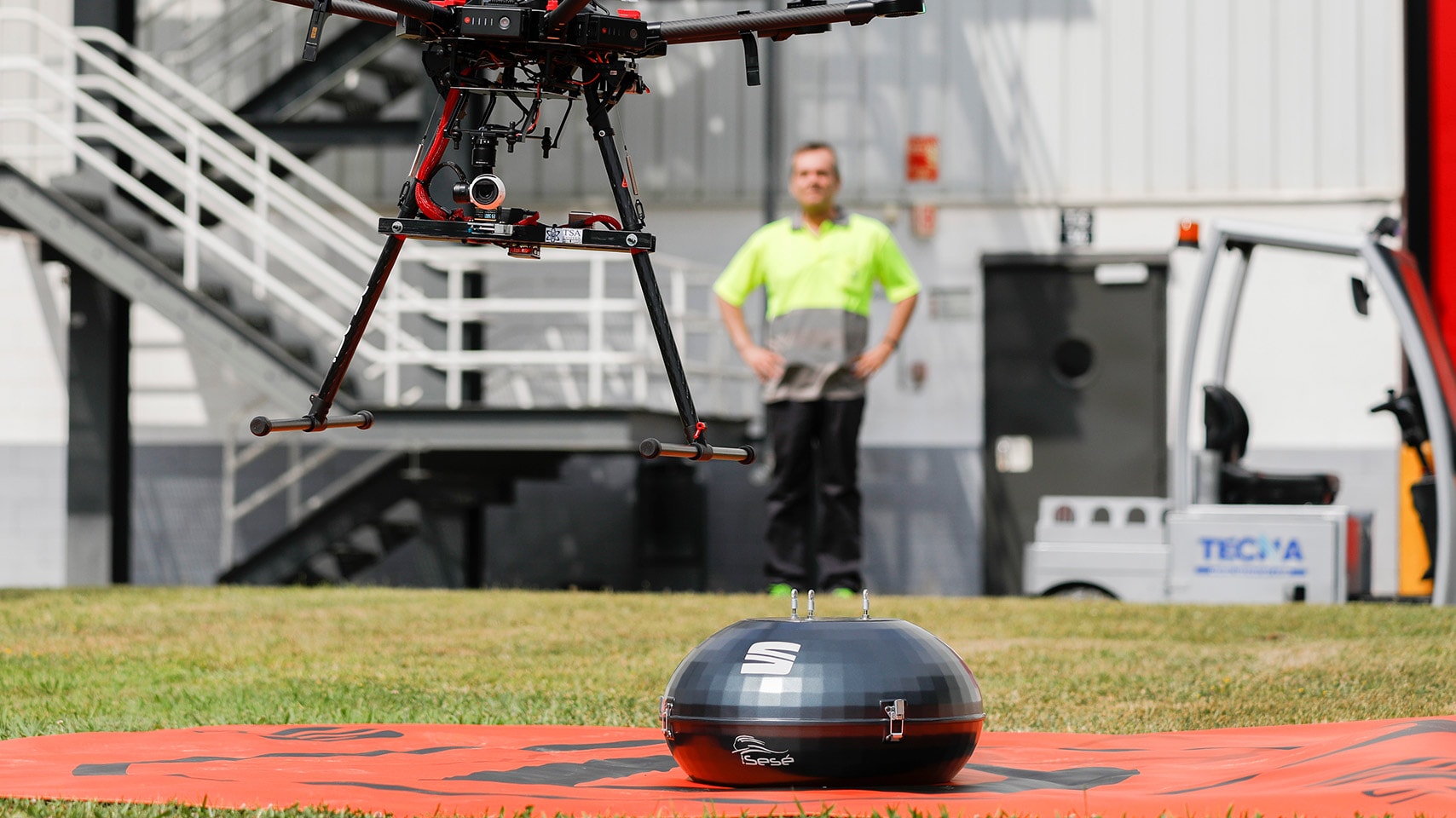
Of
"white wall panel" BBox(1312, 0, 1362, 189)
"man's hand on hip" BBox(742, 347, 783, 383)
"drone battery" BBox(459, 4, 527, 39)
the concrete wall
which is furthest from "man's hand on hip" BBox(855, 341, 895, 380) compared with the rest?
the concrete wall

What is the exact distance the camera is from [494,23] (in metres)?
3.58

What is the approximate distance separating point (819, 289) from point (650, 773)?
5337mm

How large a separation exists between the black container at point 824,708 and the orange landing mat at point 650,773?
0.06 metres

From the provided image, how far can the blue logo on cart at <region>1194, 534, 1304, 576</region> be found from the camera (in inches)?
355

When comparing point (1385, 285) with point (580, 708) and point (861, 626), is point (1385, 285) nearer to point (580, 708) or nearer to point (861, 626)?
point (580, 708)

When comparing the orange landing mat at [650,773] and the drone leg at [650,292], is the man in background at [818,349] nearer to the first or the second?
the orange landing mat at [650,773]

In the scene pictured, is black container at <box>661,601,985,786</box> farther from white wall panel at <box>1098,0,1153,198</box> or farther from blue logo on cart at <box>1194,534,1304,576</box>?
white wall panel at <box>1098,0,1153,198</box>

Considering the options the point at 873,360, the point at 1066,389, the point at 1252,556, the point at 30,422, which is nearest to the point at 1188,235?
the point at 1252,556

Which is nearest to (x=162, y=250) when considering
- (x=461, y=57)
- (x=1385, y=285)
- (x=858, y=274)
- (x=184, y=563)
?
(x=184, y=563)

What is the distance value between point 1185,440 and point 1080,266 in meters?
4.15

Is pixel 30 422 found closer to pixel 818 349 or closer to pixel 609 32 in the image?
pixel 818 349

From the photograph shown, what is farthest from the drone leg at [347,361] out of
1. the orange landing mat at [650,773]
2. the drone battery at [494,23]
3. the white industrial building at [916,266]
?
the white industrial building at [916,266]

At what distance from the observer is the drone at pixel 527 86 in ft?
11.8

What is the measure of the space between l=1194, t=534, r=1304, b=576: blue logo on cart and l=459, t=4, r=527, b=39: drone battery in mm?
6500
